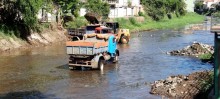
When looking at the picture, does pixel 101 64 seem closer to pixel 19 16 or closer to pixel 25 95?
pixel 25 95

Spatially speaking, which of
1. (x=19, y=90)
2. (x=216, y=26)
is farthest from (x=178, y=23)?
(x=216, y=26)

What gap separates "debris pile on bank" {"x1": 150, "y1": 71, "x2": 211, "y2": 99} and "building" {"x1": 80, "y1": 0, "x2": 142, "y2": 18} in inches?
1928

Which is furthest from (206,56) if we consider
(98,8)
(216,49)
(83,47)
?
(98,8)

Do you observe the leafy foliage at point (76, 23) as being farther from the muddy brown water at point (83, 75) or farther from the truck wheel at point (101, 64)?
the truck wheel at point (101, 64)

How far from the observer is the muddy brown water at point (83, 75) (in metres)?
18.9

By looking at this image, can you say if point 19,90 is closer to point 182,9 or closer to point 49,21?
point 49,21

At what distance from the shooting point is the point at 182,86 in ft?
59.0


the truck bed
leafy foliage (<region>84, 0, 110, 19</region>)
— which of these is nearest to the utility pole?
the truck bed

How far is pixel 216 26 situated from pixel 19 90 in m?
11.0

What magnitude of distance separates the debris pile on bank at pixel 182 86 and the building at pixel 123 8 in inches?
1928

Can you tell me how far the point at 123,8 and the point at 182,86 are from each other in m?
56.9

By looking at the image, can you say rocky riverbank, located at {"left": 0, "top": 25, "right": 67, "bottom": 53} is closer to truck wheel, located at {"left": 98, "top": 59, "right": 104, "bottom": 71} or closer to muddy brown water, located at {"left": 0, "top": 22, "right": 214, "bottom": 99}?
muddy brown water, located at {"left": 0, "top": 22, "right": 214, "bottom": 99}

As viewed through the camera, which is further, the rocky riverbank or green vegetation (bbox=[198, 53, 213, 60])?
the rocky riverbank

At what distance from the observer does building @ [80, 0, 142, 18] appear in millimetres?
69812
